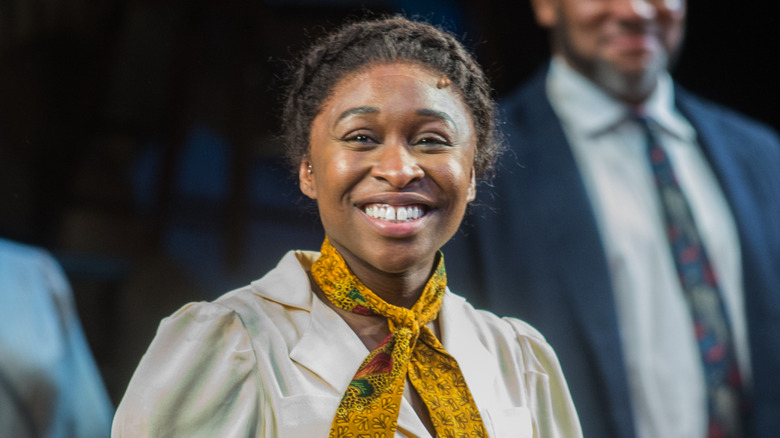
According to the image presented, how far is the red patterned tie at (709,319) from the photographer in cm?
186

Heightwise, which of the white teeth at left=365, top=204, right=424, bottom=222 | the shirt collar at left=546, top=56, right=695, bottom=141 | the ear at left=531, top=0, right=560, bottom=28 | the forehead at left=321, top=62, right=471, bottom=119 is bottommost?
the white teeth at left=365, top=204, right=424, bottom=222

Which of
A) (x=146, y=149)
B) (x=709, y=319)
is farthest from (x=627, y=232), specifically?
(x=146, y=149)

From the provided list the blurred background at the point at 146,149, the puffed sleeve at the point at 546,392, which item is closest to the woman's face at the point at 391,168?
the puffed sleeve at the point at 546,392

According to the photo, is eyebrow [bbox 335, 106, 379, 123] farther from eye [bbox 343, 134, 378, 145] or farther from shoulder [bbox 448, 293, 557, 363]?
shoulder [bbox 448, 293, 557, 363]

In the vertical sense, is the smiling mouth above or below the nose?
below

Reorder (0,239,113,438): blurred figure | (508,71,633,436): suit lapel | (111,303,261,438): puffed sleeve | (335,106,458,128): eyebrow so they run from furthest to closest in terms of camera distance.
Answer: (508,71,633,436): suit lapel
(0,239,113,438): blurred figure
(335,106,458,128): eyebrow
(111,303,261,438): puffed sleeve

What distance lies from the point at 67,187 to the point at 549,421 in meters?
1.19

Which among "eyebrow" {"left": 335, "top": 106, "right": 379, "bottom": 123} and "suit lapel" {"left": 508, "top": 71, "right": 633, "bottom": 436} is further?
"suit lapel" {"left": 508, "top": 71, "right": 633, "bottom": 436}

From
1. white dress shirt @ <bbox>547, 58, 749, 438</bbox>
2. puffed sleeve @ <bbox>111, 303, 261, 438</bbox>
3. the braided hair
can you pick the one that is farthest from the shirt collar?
puffed sleeve @ <bbox>111, 303, 261, 438</bbox>

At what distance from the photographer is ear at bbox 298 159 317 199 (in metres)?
1.18

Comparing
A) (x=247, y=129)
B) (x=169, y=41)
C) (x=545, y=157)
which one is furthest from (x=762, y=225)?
(x=169, y=41)

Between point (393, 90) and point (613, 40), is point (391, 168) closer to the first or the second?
point (393, 90)

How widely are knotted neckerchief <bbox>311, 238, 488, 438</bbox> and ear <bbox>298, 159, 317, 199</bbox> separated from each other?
9cm

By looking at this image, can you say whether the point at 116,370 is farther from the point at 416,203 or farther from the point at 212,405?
the point at 416,203
